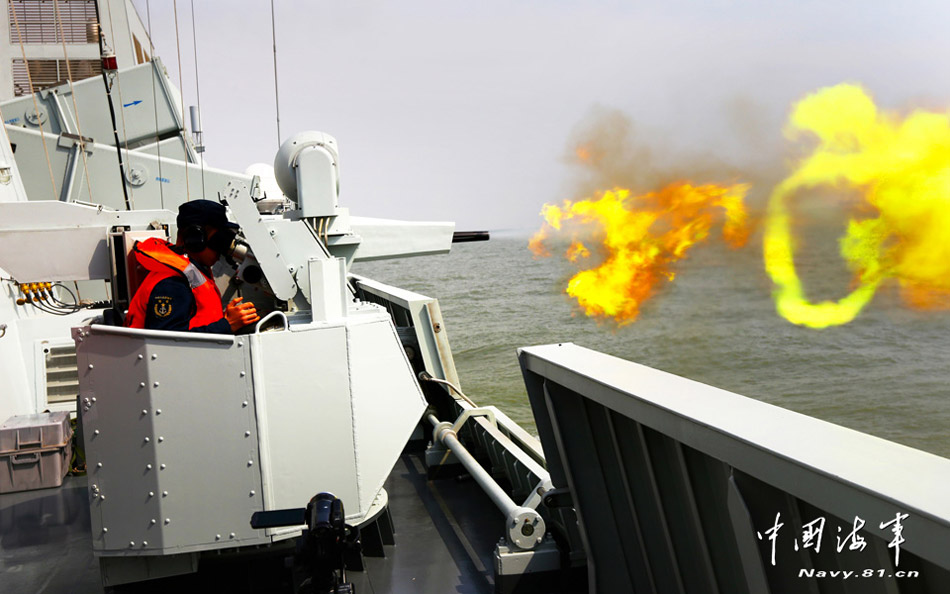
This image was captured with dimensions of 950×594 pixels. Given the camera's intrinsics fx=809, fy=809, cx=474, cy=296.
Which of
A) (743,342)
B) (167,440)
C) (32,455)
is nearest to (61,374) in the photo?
(32,455)

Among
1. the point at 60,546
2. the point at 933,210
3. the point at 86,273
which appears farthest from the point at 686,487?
the point at 933,210

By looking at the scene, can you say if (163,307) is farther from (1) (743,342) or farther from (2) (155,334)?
(1) (743,342)

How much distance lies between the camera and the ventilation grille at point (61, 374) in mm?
7375

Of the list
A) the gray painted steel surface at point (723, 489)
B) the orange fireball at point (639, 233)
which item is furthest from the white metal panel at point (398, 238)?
the gray painted steel surface at point (723, 489)

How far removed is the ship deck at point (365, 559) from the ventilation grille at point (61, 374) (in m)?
1.32

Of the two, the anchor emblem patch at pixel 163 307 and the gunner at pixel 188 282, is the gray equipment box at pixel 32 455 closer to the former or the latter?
the gunner at pixel 188 282

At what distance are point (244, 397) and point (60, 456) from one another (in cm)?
338

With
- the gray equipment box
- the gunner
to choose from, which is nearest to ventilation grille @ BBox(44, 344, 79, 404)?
the gray equipment box

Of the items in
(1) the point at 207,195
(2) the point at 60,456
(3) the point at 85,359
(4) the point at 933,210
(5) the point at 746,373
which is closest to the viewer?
(3) the point at 85,359

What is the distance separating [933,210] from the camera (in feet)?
26.1

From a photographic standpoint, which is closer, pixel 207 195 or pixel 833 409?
pixel 207 195

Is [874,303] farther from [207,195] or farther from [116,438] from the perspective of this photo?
[116,438]

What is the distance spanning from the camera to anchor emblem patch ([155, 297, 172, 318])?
145 inches

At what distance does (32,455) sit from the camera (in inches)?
244
